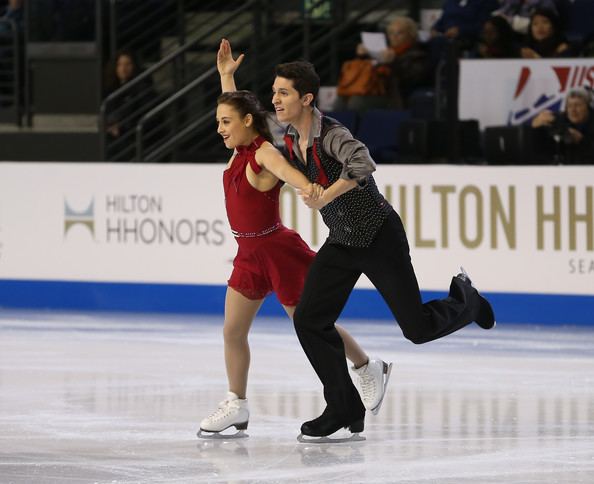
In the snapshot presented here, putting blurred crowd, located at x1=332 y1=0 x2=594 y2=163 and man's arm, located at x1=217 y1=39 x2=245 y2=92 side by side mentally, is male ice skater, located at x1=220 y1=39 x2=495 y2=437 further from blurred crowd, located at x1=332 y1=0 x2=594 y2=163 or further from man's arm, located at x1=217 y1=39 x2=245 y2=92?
blurred crowd, located at x1=332 y1=0 x2=594 y2=163

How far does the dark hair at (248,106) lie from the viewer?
5.73 metres

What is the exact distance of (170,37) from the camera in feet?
48.1

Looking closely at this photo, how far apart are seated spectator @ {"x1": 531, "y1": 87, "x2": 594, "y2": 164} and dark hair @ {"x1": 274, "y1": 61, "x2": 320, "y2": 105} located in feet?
16.8

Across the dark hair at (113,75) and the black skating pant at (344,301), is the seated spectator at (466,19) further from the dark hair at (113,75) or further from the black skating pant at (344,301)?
the black skating pant at (344,301)

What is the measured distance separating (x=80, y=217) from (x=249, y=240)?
17.9 ft

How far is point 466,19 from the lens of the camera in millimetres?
12391

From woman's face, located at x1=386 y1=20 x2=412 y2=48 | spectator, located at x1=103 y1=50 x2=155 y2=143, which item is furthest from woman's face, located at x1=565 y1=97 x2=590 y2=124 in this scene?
spectator, located at x1=103 y1=50 x2=155 y2=143

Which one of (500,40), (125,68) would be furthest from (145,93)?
(500,40)

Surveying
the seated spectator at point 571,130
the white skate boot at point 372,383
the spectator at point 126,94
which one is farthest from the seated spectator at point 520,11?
the white skate boot at point 372,383

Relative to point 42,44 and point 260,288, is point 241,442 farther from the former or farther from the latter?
point 42,44

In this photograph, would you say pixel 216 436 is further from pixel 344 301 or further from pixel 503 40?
pixel 503 40

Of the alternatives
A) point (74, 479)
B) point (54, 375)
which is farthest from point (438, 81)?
point (74, 479)

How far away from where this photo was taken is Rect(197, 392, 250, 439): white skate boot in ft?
19.2

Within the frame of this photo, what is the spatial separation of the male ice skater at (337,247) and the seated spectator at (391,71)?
666 cm
